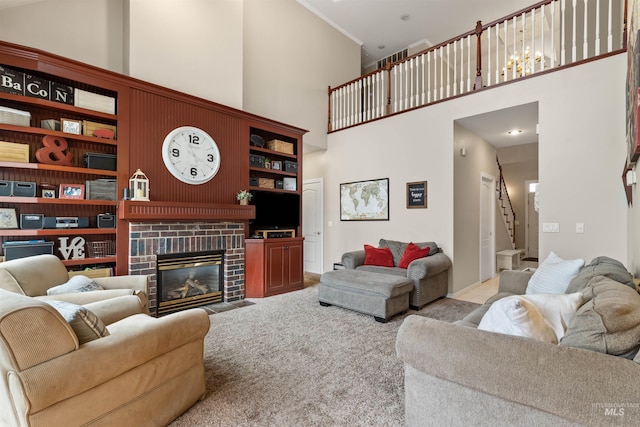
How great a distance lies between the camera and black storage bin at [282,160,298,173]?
5242mm

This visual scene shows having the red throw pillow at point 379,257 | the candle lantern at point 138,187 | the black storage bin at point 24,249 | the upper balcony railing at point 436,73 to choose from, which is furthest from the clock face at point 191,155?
the upper balcony railing at point 436,73

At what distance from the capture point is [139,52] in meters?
3.62

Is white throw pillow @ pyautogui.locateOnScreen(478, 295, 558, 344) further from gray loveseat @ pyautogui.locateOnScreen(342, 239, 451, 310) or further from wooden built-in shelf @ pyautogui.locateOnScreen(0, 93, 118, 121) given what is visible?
wooden built-in shelf @ pyautogui.locateOnScreen(0, 93, 118, 121)

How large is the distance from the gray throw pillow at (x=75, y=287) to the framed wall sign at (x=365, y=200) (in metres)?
4.19

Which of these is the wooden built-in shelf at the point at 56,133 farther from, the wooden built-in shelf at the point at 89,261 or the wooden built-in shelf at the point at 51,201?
the wooden built-in shelf at the point at 89,261

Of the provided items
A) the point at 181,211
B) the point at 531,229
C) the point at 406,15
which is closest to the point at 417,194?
the point at 181,211

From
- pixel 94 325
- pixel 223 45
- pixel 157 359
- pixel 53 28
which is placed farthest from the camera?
pixel 223 45

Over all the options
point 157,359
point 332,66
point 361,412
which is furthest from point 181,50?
point 361,412

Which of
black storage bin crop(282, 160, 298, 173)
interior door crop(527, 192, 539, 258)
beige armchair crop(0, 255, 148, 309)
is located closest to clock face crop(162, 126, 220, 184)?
black storage bin crop(282, 160, 298, 173)

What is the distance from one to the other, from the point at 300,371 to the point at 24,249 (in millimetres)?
2904

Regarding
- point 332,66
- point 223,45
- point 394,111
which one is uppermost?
point 332,66

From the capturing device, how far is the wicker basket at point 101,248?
3303 millimetres

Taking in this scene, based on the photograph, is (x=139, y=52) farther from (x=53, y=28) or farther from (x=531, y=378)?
(x=531, y=378)

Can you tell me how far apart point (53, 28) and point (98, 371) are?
13.1 feet
